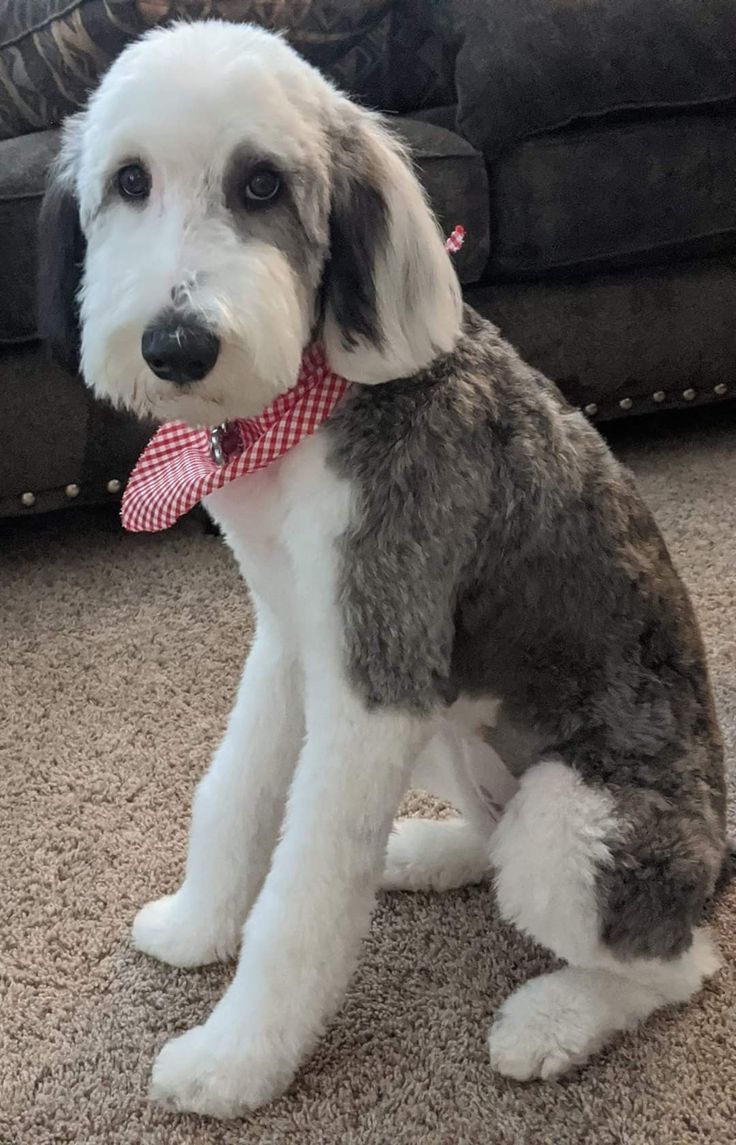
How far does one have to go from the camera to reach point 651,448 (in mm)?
2502

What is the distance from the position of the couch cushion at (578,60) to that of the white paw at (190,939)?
154 cm

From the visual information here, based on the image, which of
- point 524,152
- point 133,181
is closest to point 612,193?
point 524,152

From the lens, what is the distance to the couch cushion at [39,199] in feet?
5.94

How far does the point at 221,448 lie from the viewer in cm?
111

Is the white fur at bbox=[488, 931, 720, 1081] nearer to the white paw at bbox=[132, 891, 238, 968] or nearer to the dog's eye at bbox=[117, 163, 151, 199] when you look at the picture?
the white paw at bbox=[132, 891, 238, 968]

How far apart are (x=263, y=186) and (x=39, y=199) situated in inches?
40.4

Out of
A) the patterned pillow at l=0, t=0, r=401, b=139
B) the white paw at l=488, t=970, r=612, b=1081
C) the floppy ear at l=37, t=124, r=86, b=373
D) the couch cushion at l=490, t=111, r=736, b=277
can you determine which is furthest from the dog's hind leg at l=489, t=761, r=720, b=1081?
the patterned pillow at l=0, t=0, r=401, b=139

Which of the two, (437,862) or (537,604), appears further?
(437,862)

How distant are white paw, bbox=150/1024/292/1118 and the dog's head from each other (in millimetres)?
623

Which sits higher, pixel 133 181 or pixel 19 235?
pixel 133 181

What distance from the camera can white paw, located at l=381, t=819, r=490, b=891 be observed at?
1.35 m

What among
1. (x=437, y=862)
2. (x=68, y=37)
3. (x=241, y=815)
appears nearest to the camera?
(x=241, y=815)

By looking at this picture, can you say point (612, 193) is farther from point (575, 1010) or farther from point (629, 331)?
point (575, 1010)

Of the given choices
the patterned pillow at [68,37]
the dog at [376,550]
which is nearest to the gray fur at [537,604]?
the dog at [376,550]
